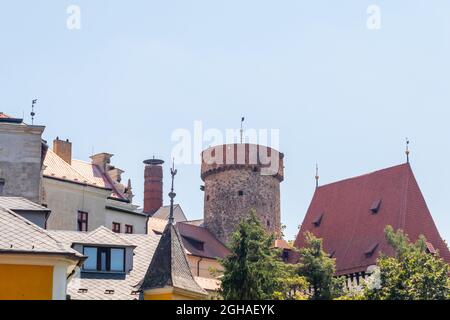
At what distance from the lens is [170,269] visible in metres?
25.8

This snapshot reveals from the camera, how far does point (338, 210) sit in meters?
70.9

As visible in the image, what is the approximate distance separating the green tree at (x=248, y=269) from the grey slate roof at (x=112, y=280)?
17.4 feet

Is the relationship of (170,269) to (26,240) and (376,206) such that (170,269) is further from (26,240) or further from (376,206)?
(376,206)

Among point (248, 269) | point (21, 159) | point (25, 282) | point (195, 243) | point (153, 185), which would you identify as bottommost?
point (25, 282)

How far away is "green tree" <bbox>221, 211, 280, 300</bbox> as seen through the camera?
1395 inches

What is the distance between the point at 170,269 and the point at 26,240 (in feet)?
29.4

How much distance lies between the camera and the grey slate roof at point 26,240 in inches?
657

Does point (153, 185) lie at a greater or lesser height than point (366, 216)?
greater

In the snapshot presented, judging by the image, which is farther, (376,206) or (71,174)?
(376,206)

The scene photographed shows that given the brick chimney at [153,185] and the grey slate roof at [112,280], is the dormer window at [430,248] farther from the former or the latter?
the grey slate roof at [112,280]

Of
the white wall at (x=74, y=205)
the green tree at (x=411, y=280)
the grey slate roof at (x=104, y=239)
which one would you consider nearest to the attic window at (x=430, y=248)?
the green tree at (x=411, y=280)

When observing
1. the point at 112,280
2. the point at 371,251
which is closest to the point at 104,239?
the point at 112,280
